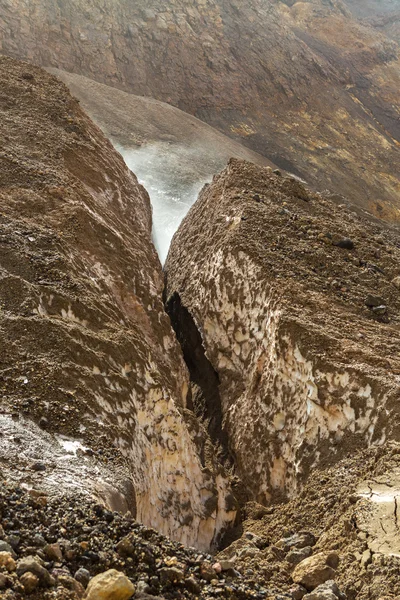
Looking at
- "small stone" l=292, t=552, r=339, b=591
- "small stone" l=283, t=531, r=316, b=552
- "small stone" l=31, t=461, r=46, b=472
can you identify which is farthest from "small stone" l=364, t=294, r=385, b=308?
"small stone" l=31, t=461, r=46, b=472

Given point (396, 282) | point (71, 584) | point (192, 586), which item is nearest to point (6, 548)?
point (71, 584)

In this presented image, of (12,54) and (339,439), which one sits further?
(12,54)

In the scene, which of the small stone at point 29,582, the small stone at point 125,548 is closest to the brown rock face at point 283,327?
the small stone at point 125,548

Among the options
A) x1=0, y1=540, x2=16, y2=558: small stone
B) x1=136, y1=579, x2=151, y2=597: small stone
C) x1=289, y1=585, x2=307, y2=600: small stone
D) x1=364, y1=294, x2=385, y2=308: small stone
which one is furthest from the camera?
x1=364, y1=294, x2=385, y2=308: small stone

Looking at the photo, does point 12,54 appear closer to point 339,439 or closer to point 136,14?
point 136,14

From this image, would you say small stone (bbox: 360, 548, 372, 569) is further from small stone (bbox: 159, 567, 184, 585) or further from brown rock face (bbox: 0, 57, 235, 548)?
brown rock face (bbox: 0, 57, 235, 548)

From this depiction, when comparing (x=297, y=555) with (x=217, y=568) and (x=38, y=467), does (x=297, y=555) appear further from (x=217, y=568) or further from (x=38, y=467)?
(x=38, y=467)

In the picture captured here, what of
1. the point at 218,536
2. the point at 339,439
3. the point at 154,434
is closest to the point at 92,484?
the point at 154,434
